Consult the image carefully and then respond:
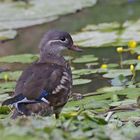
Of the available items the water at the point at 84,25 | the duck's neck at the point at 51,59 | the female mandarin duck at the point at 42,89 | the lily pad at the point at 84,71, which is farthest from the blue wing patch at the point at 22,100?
the lily pad at the point at 84,71

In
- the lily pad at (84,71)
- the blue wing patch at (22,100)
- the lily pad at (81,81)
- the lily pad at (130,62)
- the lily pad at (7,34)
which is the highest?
the blue wing patch at (22,100)

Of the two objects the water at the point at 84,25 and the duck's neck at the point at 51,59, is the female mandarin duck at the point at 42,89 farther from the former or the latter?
the water at the point at 84,25

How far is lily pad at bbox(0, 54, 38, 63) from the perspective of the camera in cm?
884

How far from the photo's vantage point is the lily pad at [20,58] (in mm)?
8844

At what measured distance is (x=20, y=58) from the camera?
8.95 m

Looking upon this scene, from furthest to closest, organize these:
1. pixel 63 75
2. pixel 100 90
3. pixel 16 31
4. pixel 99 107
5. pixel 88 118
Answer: pixel 16 31
pixel 100 90
pixel 99 107
pixel 63 75
pixel 88 118

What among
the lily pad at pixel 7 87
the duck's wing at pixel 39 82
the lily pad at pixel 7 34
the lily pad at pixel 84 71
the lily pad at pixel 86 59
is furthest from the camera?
the lily pad at pixel 7 34

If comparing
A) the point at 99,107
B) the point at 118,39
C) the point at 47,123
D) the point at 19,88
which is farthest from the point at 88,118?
the point at 118,39

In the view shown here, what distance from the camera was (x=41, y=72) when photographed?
5.86m

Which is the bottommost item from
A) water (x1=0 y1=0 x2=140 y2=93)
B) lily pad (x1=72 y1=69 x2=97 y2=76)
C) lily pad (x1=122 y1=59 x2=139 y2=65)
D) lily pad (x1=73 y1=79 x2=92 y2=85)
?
water (x1=0 y1=0 x2=140 y2=93)

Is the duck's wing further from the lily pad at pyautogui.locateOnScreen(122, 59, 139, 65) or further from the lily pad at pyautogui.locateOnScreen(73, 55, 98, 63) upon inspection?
the lily pad at pyautogui.locateOnScreen(73, 55, 98, 63)

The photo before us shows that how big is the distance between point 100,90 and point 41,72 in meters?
1.49

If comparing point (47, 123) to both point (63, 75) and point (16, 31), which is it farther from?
point (16, 31)

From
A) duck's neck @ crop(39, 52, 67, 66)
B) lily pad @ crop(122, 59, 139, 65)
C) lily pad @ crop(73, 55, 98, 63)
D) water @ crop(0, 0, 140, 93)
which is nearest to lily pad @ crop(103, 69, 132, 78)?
water @ crop(0, 0, 140, 93)
